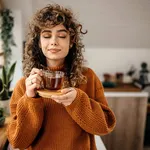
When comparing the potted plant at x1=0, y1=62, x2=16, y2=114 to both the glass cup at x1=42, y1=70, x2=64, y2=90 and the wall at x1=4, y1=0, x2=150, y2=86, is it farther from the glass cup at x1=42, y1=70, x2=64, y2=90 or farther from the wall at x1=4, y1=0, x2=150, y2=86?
the glass cup at x1=42, y1=70, x2=64, y2=90

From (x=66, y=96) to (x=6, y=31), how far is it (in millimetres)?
2215

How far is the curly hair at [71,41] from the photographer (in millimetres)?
886

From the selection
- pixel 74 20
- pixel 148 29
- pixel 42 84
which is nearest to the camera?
pixel 42 84

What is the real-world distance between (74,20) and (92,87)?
0.34 meters

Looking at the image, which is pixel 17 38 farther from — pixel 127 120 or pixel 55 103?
pixel 55 103

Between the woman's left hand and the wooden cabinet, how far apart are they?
1911 mm

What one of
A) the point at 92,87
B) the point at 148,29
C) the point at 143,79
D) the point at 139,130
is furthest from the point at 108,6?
the point at 92,87

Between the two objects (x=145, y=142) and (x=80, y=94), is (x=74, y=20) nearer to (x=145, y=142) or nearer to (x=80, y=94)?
(x=80, y=94)

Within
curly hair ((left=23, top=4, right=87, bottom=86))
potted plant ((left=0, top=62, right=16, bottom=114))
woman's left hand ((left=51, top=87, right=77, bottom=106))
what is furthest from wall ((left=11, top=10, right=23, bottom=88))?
woman's left hand ((left=51, top=87, right=77, bottom=106))

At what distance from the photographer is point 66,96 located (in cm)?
77

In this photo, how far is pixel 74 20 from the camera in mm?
956

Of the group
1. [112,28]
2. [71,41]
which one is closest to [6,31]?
Answer: [112,28]

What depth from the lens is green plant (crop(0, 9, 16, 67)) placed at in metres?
2.63

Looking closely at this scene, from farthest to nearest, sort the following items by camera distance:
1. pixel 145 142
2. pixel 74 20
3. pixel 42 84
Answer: pixel 145 142
pixel 74 20
pixel 42 84
